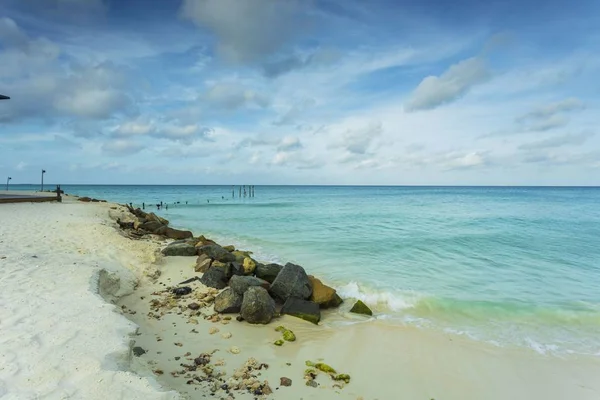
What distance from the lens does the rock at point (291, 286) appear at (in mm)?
9008

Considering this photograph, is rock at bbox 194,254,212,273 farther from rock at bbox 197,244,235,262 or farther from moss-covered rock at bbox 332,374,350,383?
moss-covered rock at bbox 332,374,350,383

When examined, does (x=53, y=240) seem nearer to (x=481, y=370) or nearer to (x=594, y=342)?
(x=481, y=370)

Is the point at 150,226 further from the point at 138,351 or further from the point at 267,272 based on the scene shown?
the point at 138,351

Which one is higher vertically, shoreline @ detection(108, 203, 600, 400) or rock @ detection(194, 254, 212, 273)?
rock @ detection(194, 254, 212, 273)

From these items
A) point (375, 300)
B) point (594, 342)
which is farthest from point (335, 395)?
point (594, 342)

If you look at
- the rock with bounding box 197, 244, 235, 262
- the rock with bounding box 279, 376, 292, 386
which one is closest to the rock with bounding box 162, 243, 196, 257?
the rock with bounding box 197, 244, 235, 262

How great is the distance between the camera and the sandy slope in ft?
13.0

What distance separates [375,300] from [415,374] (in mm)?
4092

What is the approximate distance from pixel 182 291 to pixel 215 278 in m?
1.06

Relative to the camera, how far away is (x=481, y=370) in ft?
21.0

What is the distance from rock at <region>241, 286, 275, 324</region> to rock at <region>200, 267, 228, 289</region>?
7.39 ft

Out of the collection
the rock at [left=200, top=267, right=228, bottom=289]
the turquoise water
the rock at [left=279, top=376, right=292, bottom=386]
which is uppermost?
the rock at [left=200, top=267, right=228, bottom=289]

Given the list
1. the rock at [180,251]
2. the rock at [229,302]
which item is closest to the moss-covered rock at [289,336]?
the rock at [229,302]

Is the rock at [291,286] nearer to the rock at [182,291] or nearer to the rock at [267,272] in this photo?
the rock at [267,272]
